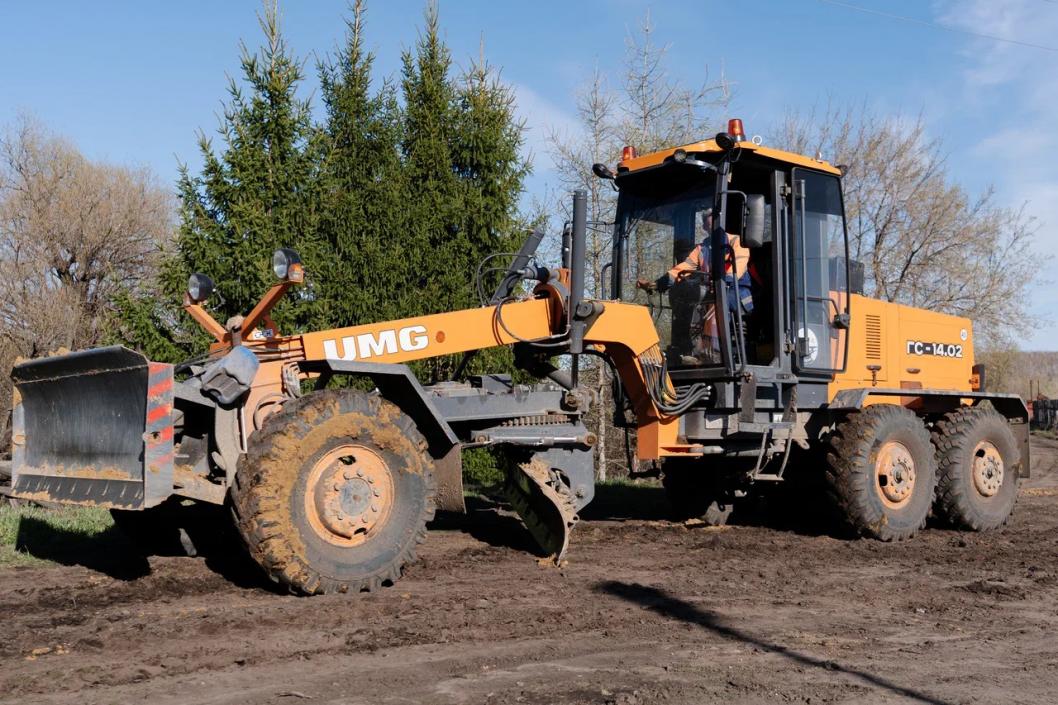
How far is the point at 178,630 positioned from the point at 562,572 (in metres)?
2.87

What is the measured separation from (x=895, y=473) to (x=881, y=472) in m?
0.17

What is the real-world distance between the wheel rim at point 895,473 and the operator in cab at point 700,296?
1870 millimetres

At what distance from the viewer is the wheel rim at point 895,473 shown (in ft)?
30.1

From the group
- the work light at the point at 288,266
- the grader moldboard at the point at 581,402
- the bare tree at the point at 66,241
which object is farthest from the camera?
the bare tree at the point at 66,241

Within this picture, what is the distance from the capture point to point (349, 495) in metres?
6.39

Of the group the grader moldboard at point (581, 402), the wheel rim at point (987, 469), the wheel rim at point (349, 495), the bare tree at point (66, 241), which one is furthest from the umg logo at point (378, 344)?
the bare tree at point (66, 241)

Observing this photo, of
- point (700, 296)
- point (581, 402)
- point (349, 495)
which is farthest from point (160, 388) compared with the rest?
point (700, 296)

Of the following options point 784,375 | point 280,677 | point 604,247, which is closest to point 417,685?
point 280,677

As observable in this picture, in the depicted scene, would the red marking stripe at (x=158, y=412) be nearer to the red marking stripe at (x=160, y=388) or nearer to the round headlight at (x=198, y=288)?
the red marking stripe at (x=160, y=388)

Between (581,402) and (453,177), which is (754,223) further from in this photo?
(453,177)

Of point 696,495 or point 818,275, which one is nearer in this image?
point 818,275

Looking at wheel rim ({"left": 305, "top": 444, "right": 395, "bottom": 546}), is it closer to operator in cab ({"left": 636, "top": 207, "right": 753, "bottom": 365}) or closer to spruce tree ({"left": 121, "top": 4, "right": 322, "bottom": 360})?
operator in cab ({"left": 636, "top": 207, "right": 753, "bottom": 365})

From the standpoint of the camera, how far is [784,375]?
29.5 feet

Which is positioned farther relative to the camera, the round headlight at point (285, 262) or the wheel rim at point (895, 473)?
the wheel rim at point (895, 473)
